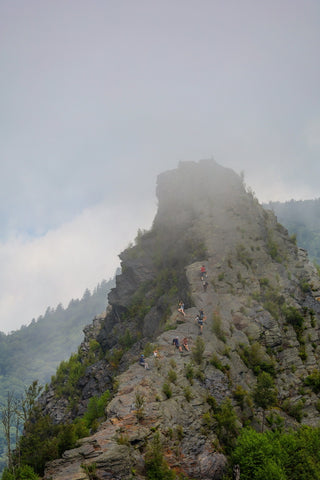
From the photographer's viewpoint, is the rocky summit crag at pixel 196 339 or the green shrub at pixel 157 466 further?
the rocky summit crag at pixel 196 339

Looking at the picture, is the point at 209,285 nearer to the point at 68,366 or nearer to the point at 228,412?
the point at 228,412

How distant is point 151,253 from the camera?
49.4 metres

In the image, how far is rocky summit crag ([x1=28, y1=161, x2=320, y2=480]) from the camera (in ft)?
53.5

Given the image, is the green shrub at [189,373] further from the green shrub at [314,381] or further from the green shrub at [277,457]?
the green shrub at [314,381]

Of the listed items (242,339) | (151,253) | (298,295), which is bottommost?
(242,339)

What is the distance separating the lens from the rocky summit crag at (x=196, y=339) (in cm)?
1631

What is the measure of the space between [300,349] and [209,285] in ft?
33.7

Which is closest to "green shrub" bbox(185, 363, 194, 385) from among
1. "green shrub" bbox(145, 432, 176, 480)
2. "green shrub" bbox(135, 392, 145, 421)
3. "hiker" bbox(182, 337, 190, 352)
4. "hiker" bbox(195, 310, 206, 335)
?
"hiker" bbox(182, 337, 190, 352)

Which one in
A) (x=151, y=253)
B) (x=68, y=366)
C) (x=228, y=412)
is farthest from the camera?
(x=68, y=366)

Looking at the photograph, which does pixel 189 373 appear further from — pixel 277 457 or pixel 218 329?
pixel 277 457

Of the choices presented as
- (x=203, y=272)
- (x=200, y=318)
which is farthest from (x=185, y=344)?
(x=203, y=272)

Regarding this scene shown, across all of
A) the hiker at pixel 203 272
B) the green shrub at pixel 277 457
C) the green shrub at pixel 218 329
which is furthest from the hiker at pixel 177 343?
the hiker at pixel 203 272

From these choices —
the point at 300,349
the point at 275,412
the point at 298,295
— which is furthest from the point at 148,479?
the point at 298,295

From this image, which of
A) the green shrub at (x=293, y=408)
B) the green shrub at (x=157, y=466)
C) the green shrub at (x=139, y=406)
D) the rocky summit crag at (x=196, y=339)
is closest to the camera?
the green shrub at (x=157, y=466)
